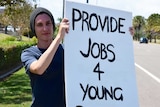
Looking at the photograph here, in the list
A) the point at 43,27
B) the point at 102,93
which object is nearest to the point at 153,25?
the point at 102,93

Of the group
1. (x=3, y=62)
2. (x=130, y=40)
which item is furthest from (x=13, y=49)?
(x=130, y=40)

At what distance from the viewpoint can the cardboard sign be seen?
3.16m

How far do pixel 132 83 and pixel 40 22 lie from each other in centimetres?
95

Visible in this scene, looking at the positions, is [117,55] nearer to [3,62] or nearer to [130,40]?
[130,40]

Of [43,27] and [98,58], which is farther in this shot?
[98,58]

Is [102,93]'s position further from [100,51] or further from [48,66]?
[48,66]

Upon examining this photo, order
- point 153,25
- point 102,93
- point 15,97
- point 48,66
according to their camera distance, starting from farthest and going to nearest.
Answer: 1. point 153,25
2. point 15,97
3. point 102,93
4. point 48,66

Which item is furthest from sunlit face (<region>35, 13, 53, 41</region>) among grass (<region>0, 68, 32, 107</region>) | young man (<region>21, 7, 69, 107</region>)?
grass (<region>0, 68, 32, 107</region>)

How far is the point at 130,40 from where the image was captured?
3553 millimetres

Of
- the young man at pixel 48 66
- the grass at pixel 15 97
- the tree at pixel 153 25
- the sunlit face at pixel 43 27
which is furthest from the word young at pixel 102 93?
the tree at pixel 153 25

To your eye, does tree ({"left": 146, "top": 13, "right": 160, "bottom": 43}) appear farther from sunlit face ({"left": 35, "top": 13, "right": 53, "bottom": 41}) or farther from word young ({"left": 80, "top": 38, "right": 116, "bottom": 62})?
sunlit face ({"left": 35, "top": 13, "right": 53, "bottom": 41})

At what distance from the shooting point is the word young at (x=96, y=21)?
3238 millimetres

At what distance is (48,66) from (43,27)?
11.4 inches

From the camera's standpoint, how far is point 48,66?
303cm
